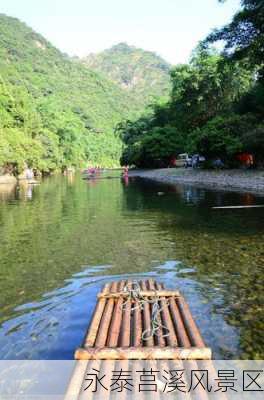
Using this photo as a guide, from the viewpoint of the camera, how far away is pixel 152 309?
7.09 meters

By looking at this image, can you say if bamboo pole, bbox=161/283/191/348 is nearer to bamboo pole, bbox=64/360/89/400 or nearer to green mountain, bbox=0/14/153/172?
bamboo pole, bbox=64/360/89/400

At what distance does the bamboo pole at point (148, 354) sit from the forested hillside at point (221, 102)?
23.5m

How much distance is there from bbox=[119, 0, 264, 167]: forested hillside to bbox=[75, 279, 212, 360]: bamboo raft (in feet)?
71.5

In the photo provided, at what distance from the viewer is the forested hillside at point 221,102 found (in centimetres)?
2681

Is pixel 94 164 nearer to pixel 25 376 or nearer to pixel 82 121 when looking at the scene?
pixel 82 121

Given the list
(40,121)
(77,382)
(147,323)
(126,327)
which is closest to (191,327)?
(147,323)

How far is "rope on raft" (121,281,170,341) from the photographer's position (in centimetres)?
601

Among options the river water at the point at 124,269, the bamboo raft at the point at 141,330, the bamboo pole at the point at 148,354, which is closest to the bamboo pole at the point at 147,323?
the bamboo raft at the point at 141,330

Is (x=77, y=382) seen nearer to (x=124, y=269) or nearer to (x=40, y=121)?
(x=124, y=269)

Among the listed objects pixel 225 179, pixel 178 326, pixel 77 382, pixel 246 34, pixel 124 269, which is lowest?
pixel 124 269

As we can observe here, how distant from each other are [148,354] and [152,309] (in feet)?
5.90

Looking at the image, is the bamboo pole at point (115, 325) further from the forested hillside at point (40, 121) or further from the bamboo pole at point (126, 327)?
the forested hillside at point (40, 121)

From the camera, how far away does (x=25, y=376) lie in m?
6.21

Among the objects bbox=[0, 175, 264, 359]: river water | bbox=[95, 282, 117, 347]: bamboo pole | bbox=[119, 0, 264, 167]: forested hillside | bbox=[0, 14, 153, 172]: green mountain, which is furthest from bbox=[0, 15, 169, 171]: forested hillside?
bbox=[95, 282, 117, 347]: bamboo pole
